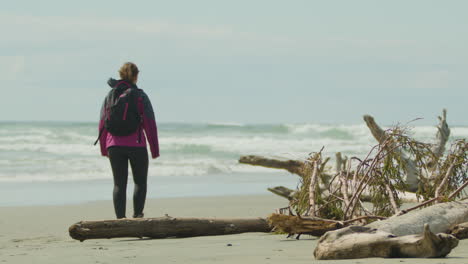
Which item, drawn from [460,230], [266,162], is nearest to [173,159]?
[266,162]

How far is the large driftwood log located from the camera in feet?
23.5

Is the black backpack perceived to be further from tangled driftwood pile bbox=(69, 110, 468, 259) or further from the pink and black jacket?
tangled driftwood pile bbox=(69, 110, 468, 259)

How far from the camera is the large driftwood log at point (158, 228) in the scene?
7168 millimetres

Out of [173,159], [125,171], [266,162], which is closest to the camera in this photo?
[125,171]

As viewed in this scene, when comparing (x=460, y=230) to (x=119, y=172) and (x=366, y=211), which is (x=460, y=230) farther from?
(x=119, y=172)

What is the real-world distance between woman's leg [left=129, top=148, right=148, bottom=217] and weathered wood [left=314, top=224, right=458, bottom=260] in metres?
3.64

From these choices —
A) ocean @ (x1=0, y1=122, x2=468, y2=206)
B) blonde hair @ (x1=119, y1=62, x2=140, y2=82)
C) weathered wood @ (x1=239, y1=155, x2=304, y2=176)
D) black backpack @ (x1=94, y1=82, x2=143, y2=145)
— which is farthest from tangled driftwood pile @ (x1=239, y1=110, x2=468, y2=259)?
weathered wood @ (x1=239, y1=155, x2=304, y2=176)

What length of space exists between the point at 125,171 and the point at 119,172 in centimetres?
10

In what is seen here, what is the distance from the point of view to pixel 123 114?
27.0 ft

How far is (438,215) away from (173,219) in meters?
2.59

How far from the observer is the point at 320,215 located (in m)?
7.64

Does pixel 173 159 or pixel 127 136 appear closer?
pixel 127 136

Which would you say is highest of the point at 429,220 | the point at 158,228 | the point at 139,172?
the point at 139,172

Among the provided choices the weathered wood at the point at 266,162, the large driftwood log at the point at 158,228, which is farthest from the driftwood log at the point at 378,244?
the weathered wood at the point at 266,162
